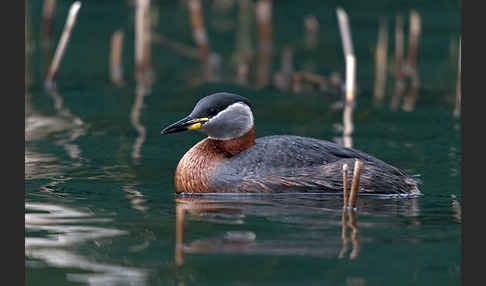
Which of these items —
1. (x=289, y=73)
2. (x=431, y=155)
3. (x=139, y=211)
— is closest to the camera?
(x=139, y=211)

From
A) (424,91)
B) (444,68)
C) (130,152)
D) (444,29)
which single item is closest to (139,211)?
(130,152)

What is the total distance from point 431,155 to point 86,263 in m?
5.99

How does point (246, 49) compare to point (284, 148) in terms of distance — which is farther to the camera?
point (246, 49)

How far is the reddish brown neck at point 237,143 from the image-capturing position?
10.2 meters

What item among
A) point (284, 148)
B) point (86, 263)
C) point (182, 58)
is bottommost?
point (86, 263)

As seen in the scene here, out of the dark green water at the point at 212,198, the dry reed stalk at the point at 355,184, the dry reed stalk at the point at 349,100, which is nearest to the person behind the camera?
the dark green water at the point at 212,198

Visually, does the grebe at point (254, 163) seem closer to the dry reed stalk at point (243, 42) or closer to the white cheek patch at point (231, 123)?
the white cheek patch at point (231, 123)

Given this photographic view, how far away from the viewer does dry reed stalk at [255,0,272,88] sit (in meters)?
18.3

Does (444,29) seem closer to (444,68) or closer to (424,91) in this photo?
(444,68)

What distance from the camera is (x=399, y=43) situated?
17375 millimetres

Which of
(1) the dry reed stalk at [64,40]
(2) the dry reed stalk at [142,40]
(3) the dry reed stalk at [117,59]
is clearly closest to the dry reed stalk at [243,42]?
(2) the dry reed stalk at [142,40]

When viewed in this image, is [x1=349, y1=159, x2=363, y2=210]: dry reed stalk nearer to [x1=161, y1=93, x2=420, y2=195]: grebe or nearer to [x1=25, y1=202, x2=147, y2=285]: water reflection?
[x1=161, y1=93, x2=420, y2=195]: grebe

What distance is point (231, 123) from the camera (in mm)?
10055

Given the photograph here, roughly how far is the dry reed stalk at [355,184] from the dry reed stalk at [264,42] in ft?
28.6
